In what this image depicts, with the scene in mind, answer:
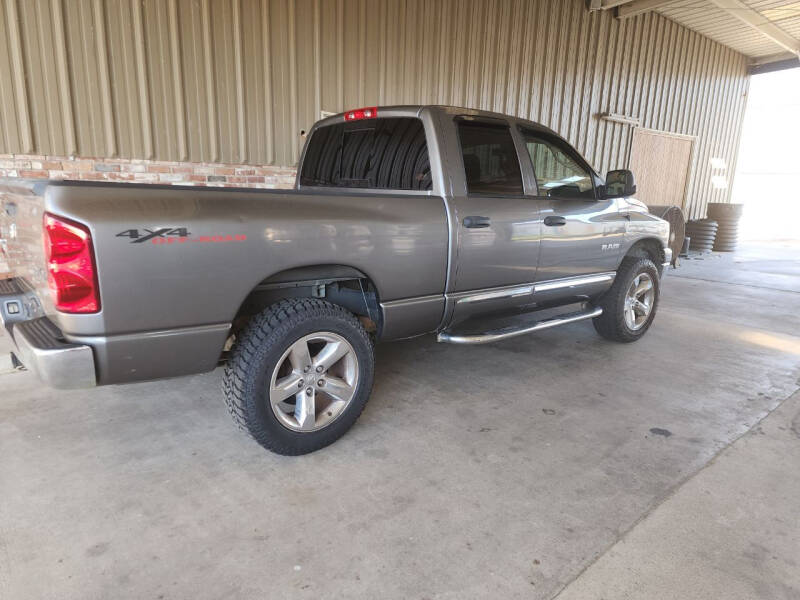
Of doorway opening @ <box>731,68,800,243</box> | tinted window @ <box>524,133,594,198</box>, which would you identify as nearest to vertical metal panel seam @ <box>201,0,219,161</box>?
tinted window @ <box>524,133,594,198</box>

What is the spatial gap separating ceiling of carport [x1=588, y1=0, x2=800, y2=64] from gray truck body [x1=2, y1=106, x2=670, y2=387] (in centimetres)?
764

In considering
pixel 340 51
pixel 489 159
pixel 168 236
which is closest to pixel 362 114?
pixel 489 159

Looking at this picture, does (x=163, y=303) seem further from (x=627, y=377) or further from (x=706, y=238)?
(x=706, y=238)

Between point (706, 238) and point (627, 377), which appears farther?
point (706, 238)

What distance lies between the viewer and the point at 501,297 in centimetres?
357

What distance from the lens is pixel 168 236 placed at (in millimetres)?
2125

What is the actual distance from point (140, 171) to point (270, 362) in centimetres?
359

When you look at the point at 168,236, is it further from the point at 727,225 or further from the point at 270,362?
the point at 727,225

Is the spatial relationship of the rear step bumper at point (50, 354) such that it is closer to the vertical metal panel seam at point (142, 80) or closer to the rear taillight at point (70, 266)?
the rear taillight at point (70, 266)

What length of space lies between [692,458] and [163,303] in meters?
2.81

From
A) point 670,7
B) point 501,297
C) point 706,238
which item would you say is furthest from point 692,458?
point 706,238

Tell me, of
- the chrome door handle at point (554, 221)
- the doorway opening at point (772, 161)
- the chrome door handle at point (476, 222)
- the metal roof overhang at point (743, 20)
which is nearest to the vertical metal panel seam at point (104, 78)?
the chrome door handle at point (476, 222)

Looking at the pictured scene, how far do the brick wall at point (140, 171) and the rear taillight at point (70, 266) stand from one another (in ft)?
10.8

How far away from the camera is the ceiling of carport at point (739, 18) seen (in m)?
9.55
